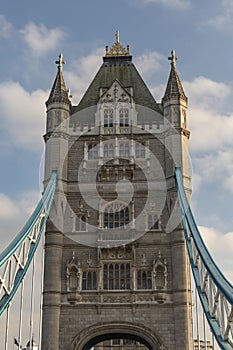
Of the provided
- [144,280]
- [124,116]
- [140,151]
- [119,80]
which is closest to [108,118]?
[124,116]

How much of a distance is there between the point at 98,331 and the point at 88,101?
48.5 ft

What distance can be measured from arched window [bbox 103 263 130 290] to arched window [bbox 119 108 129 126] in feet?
29.3

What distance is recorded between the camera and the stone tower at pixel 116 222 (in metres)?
33.3

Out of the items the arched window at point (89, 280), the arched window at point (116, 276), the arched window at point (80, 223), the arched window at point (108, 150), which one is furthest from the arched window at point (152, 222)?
the arched window at point (108, 150)

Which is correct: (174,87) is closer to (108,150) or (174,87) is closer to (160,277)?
(108,150)

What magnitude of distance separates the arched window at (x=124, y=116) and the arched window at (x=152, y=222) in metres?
6.25

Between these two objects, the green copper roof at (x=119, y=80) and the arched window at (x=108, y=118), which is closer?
the arched window at (x=108, y=118)

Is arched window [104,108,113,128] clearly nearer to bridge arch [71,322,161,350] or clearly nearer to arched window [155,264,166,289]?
arched window [155,264,166,289]

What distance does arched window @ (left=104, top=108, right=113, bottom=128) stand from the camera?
38650 mm

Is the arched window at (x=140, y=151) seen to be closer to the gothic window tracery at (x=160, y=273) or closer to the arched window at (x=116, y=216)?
the arched window at (x=116, y=216)

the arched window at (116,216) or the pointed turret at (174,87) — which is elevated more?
the pointed turret at (174,87)

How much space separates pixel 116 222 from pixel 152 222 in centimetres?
201

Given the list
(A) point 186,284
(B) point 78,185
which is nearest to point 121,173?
(B) point 78,185

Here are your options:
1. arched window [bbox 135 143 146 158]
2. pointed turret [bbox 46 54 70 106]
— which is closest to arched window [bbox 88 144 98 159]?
arched window [bbox 135 143 146 158]
